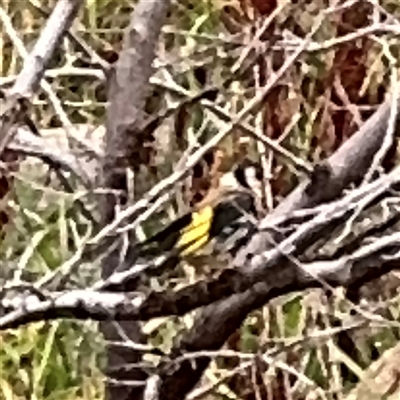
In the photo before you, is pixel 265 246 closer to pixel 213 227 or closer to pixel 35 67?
pixel 213 227

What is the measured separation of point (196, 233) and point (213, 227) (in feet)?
0.04

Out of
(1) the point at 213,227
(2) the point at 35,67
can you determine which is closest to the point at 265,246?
(1) the point at 213,227

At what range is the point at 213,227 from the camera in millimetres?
633

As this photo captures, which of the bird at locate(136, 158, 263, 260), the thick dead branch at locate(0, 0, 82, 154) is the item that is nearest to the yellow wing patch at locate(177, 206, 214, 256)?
the bird at locate(136, 158, 263, 260)

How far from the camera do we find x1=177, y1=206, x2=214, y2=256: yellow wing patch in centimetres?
63

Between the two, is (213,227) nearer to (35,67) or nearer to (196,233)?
(196,233)

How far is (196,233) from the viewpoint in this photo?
0.63 meters

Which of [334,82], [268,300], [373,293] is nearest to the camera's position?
[268,300]

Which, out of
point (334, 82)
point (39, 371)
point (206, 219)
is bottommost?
point (39, 371)

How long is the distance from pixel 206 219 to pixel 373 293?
19 cm

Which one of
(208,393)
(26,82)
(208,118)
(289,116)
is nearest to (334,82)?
(289,116)

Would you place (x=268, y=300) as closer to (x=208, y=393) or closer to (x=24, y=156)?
(x=208, y=393)

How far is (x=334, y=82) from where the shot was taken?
90cm

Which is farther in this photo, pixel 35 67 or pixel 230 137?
pixel 230 137
